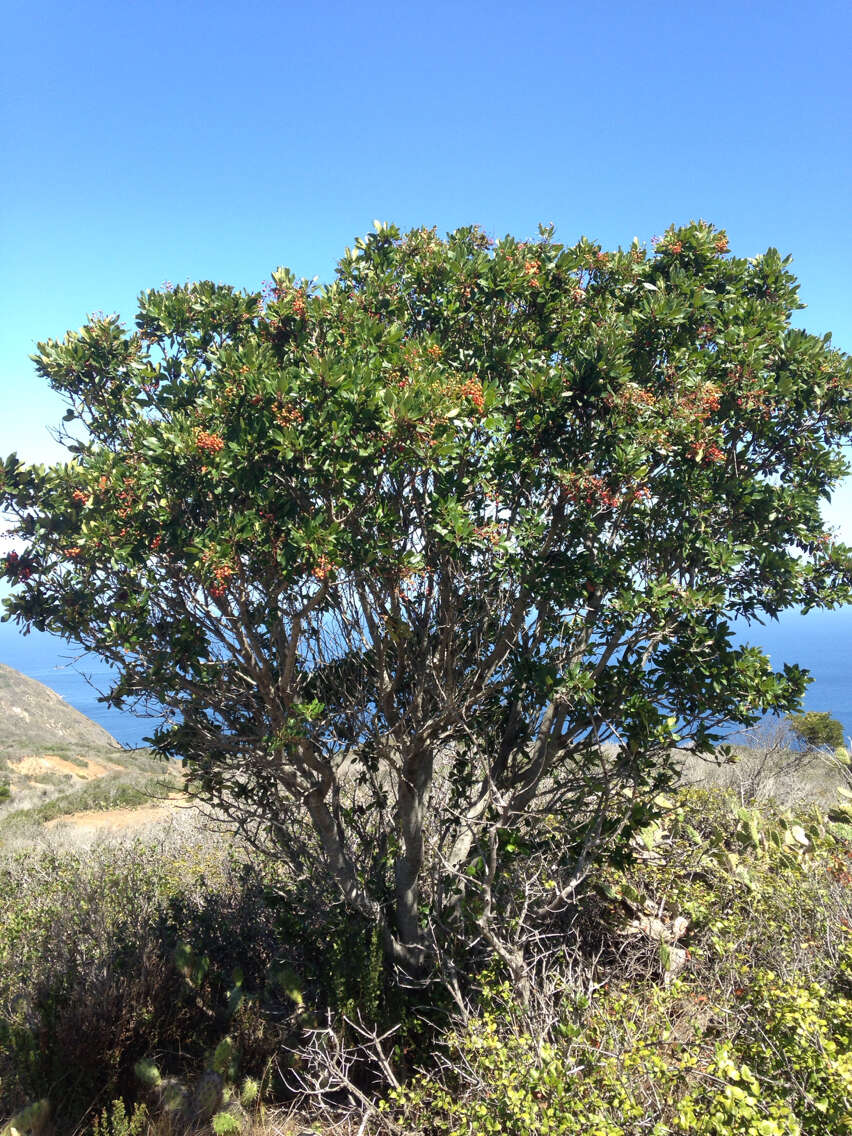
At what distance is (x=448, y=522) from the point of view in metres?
4.45

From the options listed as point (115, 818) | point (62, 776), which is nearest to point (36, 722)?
point (62, 776)

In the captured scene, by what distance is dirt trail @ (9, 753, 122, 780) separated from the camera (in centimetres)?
2320

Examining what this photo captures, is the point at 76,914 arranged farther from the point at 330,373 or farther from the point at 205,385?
the point at 330,373

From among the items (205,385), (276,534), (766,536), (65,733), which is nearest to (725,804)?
(766,536)

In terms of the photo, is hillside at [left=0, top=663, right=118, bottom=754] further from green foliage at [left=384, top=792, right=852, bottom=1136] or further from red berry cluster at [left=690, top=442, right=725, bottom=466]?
red berry cluster at [left=690, top=442, right=725, bottom=466]

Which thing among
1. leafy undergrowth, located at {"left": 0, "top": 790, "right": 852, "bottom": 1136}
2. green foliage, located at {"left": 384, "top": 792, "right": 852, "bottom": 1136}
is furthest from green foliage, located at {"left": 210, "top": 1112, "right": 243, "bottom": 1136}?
green foliage, located at {"left": 384, "top": 792, "right": 852, "bottom": 1136}

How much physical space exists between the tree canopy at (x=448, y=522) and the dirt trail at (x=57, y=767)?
812 inches

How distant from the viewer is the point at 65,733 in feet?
104

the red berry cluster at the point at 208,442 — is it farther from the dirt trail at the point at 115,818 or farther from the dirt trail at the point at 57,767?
the dirt trail at the point at 57,767

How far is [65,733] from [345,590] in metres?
31.0

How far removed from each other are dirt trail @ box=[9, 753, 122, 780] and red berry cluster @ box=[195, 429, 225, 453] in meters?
22.4

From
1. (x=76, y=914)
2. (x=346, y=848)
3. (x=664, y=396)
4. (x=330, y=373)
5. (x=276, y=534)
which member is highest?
(x=664, y=396)

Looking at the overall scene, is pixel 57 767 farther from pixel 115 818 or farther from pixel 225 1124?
pixel 225 1124

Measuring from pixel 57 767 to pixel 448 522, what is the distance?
2488cm
